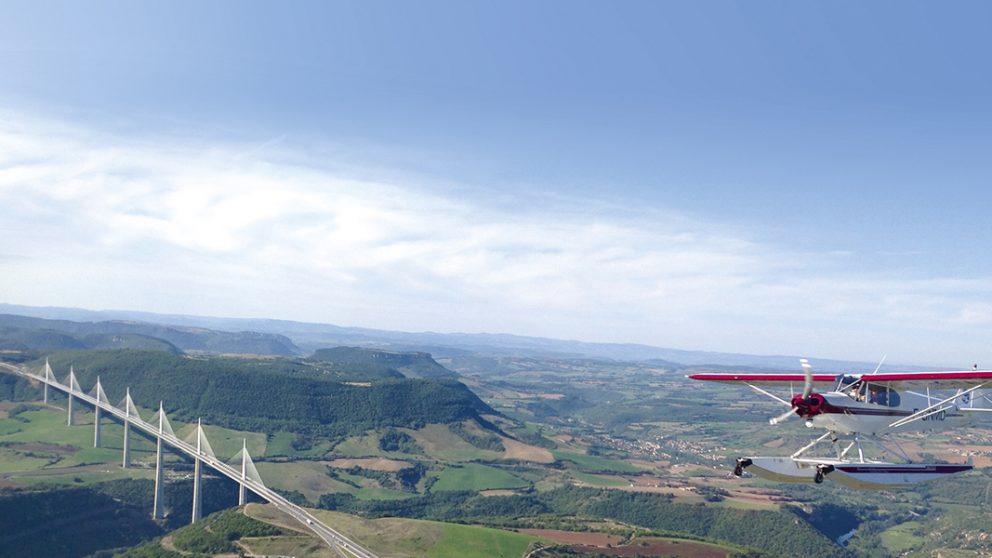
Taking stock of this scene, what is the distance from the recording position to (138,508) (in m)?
197

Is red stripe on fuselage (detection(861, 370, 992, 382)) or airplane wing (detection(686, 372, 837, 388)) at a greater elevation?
red stripe on fuselage (detection(861, 370, 992, 382))

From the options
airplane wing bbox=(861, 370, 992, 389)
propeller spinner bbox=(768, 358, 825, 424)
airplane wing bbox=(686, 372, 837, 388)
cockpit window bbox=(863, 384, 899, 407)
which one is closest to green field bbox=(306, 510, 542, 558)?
airplane wing bbox=(686, 372, 837, 388)

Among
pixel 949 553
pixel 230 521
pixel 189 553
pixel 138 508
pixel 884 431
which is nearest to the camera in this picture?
pixel 884 431

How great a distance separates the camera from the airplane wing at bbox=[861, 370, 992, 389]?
41.0 m

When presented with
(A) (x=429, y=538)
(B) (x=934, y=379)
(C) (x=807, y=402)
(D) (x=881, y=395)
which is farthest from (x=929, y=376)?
(A) (x=429, y=538)

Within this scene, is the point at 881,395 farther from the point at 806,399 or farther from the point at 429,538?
the point at 429,538

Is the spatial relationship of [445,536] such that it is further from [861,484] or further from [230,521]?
[861,484]

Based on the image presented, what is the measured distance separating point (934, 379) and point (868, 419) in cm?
450

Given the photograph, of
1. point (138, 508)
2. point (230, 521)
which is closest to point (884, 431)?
point (230, 521)

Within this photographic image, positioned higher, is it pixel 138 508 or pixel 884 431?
pixel 884 431

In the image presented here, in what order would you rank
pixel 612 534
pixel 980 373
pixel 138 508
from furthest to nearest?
pixel 138 508 → pixel 612 534 → pixel 980 373

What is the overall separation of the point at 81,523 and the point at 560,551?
12061cm

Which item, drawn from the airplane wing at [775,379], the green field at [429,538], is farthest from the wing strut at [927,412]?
the green field at [429,538]

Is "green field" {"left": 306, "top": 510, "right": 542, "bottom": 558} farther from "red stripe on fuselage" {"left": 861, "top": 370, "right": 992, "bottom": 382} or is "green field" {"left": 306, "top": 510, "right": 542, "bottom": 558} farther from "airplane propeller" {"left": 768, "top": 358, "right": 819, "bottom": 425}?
"red stripe on fuselage" {"left": 861, "top": 370, "right": 992, "bottom": 382}
